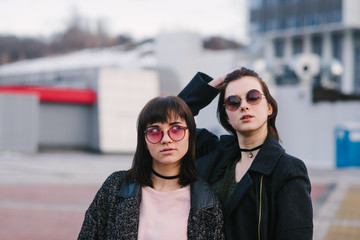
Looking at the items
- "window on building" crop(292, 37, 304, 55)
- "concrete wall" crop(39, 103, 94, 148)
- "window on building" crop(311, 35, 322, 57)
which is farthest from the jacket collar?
"window on building" crop(292, 37, 304, 55)

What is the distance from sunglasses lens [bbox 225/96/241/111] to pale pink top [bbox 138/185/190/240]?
408mm

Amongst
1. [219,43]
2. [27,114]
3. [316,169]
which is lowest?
[316,169]

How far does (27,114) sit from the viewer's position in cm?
2691

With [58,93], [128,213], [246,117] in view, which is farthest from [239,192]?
[58,93]

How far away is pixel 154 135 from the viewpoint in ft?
7.72

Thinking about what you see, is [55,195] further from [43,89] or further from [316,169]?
[43,89]

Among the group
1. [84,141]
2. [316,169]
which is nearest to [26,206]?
[316,169]

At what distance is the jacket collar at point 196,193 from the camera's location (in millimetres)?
2287

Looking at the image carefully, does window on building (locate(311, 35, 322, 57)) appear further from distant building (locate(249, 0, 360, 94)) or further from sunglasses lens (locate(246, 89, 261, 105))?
sunglasses lens (locate(246, 89, 261, 105))

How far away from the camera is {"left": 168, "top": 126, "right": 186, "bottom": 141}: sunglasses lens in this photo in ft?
7.68

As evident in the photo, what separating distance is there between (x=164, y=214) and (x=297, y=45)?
1989 inches

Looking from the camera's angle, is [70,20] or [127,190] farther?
[70,20]

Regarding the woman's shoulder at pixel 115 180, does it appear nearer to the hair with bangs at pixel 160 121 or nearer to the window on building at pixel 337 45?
the hair with bangs at pixel 160 121

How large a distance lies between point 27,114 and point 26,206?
17.5 metres
